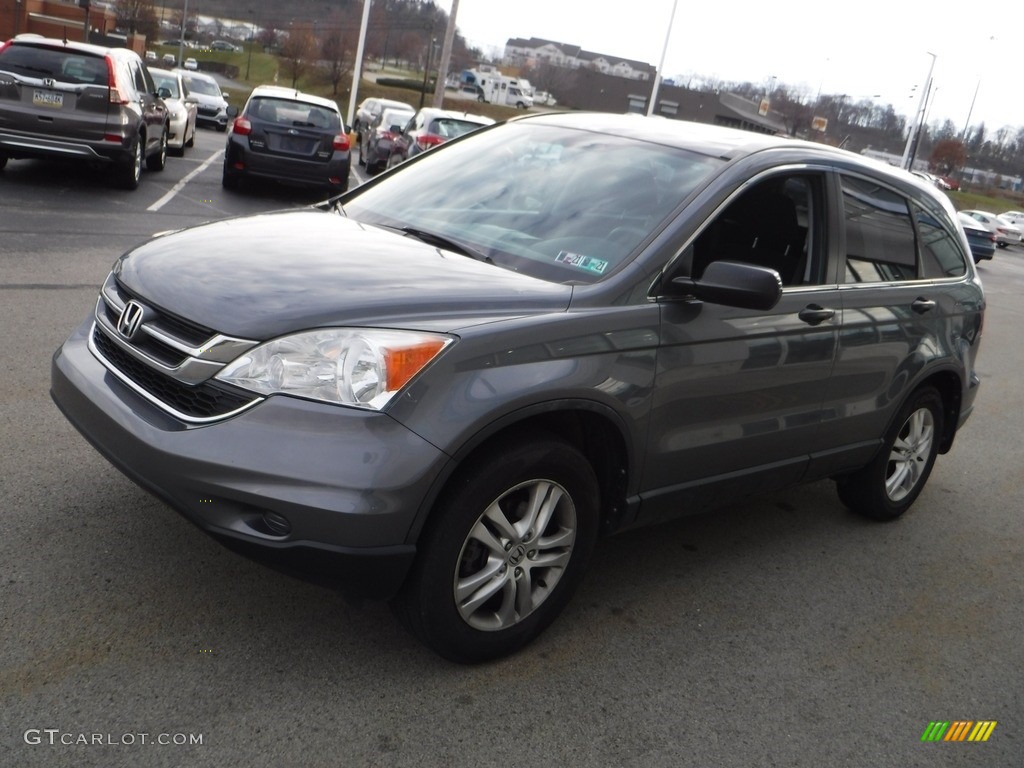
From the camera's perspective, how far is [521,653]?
3576mm

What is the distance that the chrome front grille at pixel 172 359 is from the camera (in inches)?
119

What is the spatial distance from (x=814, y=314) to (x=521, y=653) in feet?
6.01

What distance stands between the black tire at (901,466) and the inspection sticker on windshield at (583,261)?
7.14 ft

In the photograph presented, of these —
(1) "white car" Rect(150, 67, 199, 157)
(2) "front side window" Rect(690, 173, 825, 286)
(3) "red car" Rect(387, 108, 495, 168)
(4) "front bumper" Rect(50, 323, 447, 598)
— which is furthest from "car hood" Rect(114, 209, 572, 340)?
(3) "red car" Rect(387, 108, 495, 168)

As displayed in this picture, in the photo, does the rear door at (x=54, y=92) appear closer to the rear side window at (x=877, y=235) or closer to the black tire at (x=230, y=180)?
the black tire at (x=230, y=180)

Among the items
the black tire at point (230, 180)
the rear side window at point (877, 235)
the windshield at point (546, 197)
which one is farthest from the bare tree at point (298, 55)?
the rear side window at point (877, 235)

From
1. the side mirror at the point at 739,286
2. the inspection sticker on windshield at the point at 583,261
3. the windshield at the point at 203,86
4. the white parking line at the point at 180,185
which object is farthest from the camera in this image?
the windshield at the point at 203,86

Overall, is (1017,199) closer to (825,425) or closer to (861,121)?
(861,121)

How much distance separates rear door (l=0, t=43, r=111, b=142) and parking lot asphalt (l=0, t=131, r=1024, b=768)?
735 cm

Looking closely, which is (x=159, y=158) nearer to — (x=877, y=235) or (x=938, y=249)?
(x=938, y=249)

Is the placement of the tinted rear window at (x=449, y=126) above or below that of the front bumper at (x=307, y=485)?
above

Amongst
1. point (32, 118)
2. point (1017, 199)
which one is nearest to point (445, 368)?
point (32, 118)

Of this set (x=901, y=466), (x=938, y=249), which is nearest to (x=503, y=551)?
(x=901, y=466)

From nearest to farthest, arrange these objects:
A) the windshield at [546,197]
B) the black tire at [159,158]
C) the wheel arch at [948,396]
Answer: the windshield at [546,197], the wheel arch at [948,396], the black tire at [159,158]
